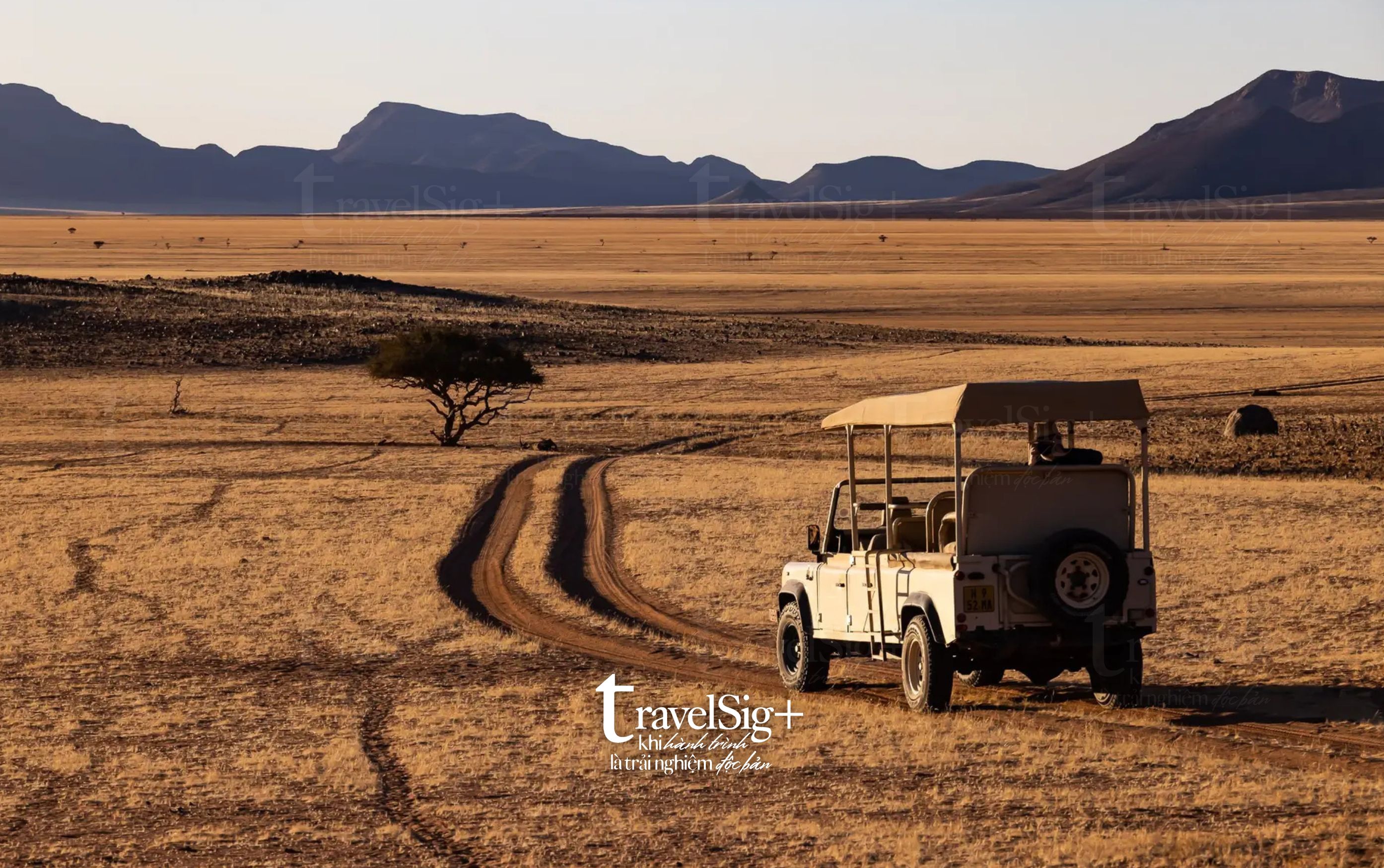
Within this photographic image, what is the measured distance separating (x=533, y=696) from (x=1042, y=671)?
16.1ft

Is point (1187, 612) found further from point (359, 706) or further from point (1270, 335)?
point (1270, 335)

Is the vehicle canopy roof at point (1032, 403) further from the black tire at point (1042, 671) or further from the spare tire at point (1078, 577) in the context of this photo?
the black tire at point (1042, 671)

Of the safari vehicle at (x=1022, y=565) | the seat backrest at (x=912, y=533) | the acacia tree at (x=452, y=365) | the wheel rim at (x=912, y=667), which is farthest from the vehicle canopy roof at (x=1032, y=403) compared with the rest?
the acacia tree at (x=452, y=365)

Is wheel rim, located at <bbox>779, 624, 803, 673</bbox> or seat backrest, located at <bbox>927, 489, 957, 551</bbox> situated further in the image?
wheel rim, located at <bbox>779, 624, 803, 673</bbox>

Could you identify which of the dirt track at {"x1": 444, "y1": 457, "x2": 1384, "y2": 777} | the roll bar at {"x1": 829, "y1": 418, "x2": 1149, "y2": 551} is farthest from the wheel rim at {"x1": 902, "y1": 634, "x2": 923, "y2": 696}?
the roll bar at {"x1": 829, "y1": 418, "x2": 1149, "y2": 551}

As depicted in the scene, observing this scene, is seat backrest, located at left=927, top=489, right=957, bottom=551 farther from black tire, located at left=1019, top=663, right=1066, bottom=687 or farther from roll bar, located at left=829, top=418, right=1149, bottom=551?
black tire, located at left=1019, top=663, right=1066, bottom=687

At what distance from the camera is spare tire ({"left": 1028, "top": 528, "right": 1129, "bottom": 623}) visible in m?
13.0

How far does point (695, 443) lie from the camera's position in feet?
148

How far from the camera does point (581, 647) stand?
18594 millimetres

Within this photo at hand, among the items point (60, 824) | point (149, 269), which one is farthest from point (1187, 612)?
point (149, 269)

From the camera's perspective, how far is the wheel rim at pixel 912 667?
13844mm

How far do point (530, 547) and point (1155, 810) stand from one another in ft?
57.6

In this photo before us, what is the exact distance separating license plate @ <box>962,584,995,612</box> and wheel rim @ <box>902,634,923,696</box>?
909mm

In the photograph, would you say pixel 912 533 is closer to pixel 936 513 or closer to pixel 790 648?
pixel 936 513
